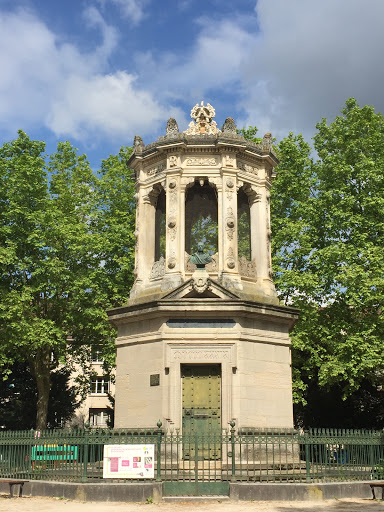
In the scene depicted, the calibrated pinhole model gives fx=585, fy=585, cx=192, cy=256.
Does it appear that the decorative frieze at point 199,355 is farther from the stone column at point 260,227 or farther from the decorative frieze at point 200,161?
the decorative frieze at point 200,161

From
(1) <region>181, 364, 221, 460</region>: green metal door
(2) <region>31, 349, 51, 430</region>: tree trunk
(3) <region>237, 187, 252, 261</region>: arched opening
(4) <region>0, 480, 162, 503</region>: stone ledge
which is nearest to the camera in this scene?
(4) <region>0, 480, 162, 503</region>: stone ledge

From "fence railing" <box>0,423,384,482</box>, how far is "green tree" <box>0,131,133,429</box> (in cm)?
1074

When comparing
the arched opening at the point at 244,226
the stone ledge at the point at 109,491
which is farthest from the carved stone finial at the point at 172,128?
the stone ledge at the point at 109,491

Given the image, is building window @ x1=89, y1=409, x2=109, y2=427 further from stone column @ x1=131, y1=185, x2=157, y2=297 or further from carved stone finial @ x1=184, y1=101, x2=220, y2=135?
carved stone finial @ x1=184, y1=101, x2=220, y2=135

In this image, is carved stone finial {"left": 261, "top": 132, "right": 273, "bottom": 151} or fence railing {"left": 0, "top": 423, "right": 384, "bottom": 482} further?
carved stone finial {"left": 261, "top": 132, "right": 273, "bottom": 151}

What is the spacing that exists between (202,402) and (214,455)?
158 cm

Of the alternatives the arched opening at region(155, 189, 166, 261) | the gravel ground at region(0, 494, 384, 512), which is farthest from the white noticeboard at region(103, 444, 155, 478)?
the arched opening at region(155, 189, 166, 261)

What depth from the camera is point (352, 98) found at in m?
29.1

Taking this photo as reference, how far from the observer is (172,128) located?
1850 centimetres

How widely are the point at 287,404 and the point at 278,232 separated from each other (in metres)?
12.8

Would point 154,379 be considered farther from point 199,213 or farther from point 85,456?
point 199,213

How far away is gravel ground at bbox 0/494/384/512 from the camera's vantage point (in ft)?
38.6

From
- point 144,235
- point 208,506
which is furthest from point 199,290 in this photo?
point 208,506

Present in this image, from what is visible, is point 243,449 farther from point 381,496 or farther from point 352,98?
point 352,98
